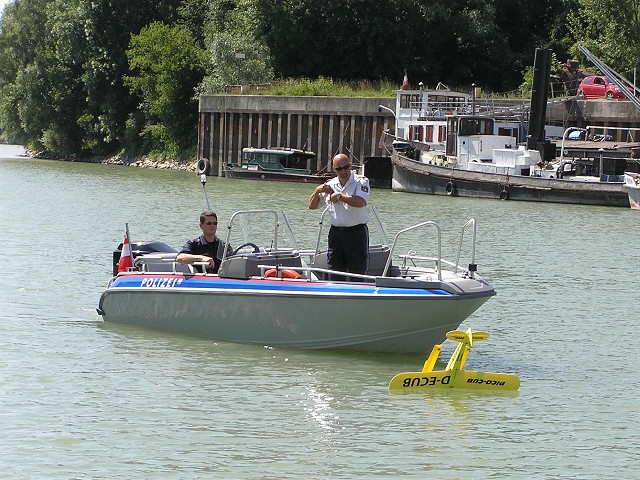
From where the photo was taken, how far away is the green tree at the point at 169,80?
7325 cm

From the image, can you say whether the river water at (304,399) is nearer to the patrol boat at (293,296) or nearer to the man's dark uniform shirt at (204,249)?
the patrol boat at (293,296)

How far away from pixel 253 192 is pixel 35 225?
56.8 feet

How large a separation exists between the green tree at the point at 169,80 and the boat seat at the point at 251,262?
58570mm

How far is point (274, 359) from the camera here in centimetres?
1380

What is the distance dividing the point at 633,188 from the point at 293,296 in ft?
98.2

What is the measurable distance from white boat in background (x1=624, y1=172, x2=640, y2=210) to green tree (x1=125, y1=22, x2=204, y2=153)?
35212 mm

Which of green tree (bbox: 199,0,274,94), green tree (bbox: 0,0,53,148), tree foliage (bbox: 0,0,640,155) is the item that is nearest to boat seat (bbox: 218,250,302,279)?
tree foliage (bbox: 0,0,640,155)

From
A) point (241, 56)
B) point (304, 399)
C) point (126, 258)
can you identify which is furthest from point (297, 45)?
point (304, 399)

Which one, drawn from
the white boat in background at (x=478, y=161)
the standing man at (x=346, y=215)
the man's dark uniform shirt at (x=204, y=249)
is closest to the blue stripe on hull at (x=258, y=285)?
the man's dark uniform shirt at (x=204, y=249)

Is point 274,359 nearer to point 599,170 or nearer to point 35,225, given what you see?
point 35,225

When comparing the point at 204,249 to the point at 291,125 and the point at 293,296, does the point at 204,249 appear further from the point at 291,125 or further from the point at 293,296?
the point at 291,125

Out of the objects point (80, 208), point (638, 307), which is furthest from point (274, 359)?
point (80, 208)

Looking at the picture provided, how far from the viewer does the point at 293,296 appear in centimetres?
1338

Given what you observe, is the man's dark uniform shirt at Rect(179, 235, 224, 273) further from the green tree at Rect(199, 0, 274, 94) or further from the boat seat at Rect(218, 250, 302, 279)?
the green tree at Rect(199, 0, 274, 94)
